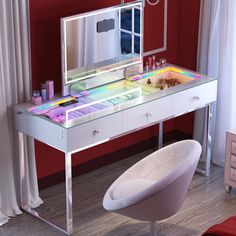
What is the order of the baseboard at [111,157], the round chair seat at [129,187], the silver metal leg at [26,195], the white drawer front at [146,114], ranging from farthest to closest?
the baseboard at [111,157] → the white drawer front at [146,114] → the silver metal leg at [26,195] → the round chair seat at [129,187]

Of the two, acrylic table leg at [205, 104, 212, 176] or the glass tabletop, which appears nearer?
the glass tabletop

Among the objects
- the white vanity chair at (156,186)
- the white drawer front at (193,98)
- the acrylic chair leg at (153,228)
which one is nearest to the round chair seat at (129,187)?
the white vanity chair at (156,186)

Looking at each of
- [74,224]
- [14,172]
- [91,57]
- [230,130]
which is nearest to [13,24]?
[91,57]

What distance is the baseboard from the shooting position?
16.2 ft

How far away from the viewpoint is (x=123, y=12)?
4703 mm

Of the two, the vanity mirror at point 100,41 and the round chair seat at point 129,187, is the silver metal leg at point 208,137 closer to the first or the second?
the vanity mirror at point 100,41

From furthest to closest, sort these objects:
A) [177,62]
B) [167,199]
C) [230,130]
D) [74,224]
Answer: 1. [177,62]
2. [230,130]
3. [74,224]
4. [167,199]

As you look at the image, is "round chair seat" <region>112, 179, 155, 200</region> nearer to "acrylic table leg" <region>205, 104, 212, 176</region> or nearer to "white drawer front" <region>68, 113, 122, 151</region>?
"white drawer front" <region>68, 113, 122, 151</region>

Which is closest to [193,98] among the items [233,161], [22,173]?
[233,161]

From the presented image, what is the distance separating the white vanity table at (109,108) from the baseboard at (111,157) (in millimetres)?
349

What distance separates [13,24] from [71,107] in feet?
2.02

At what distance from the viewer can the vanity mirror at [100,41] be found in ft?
14.5

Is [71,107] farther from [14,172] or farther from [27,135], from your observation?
[14,172]

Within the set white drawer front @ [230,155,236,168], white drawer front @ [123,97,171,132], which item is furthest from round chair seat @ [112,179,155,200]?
white drawer front @ [230,155,236,168]
